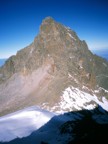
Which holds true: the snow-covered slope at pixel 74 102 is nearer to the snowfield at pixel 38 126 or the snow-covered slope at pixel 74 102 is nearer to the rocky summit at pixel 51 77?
the rocky summit at pixel 51 77

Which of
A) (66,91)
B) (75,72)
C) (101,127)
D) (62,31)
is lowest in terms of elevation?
(101,127)

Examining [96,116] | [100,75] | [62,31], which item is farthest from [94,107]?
[100,75]

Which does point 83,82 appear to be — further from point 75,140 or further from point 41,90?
point 75,140

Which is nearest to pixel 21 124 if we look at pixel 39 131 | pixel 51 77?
pixel 39 131

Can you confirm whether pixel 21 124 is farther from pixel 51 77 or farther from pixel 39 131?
pixel 51 77

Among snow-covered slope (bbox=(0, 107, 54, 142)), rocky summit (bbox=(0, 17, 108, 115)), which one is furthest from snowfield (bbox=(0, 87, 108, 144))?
rocky summit (bbox=(0, 17, 108, 115))

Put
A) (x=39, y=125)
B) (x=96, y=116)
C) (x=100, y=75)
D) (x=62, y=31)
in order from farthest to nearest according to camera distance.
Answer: (x=100, y=75)
(x=62, y=31)
(x=96, y=116)
(x=39, y=125)

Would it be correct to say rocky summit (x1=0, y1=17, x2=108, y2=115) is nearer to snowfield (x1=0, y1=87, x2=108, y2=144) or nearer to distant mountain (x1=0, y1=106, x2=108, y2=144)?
snowfield (x1=0, y1=87, x2=108, y2=144)
